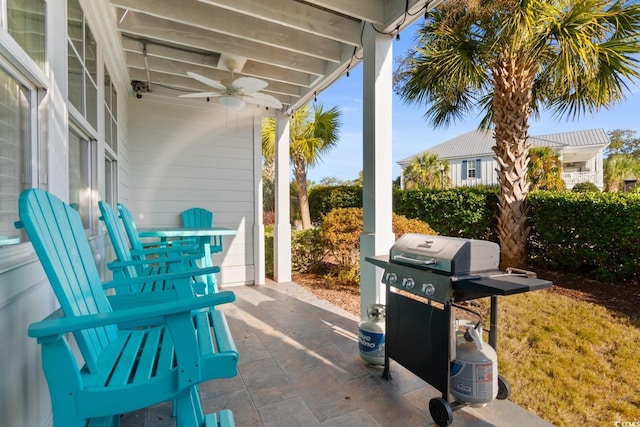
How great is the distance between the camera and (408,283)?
192cm

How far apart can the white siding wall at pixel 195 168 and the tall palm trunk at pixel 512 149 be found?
A: 4.05 metres

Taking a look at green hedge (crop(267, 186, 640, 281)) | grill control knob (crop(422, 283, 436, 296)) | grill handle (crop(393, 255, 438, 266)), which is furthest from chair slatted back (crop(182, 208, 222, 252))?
grill control knob (crop(422, 283, 436, 296))

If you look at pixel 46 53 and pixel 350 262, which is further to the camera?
pixel 350 262

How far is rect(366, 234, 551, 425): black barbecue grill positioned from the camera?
5.49ft

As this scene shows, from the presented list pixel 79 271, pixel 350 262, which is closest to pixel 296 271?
pixel 350 262

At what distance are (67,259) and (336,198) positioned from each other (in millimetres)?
9157

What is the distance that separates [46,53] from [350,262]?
14.4 ft

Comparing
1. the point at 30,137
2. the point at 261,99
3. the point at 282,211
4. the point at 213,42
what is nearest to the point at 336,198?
the point at 282,211

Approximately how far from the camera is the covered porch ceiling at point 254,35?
257 centimetres

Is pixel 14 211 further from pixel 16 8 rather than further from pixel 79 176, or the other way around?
pixel 79 176

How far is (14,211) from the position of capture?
3.95 feet

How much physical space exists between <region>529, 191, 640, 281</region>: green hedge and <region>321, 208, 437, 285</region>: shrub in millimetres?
2072

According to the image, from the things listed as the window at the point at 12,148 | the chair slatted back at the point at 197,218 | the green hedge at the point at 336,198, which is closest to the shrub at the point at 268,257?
the chair slatted back at the point at 197,218

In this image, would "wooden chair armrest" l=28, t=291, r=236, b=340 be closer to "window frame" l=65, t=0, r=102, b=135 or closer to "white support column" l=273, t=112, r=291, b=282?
"window frame" l=65, t=0, r=102, b=135
